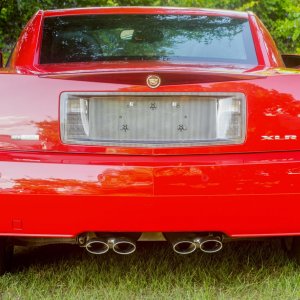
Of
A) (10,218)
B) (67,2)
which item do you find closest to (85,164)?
(10,218)

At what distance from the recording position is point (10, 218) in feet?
10.6

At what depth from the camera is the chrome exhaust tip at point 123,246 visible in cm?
340

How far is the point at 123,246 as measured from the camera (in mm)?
3584

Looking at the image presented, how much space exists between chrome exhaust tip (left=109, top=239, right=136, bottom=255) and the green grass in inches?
8.7

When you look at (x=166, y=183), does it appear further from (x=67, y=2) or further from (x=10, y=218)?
(x=67, y=2)

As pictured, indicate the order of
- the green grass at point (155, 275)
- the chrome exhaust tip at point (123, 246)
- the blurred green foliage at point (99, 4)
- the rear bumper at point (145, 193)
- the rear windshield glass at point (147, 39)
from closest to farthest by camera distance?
the rear bumper at point (145, 193) < the chrome exhaust tip at point (123, 246) < the green grass at point (155, 275) < the rear windshield glass at point (147, 39) < the blurred green foliage at point (99, 4)

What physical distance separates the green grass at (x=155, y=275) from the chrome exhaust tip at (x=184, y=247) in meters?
0.21

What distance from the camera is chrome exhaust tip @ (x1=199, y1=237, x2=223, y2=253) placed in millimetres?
3431

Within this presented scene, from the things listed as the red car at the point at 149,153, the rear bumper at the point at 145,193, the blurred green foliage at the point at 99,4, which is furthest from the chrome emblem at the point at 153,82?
the blurred green foliage at the point at 99,4

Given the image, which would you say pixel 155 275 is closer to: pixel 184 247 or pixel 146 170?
pixel 184 247

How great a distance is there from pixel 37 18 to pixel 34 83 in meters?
1.13

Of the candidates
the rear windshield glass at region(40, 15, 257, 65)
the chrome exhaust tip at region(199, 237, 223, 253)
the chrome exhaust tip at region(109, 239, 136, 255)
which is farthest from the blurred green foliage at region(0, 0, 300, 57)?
the chrome exhaust tip at region(109, 239, 136, 255)

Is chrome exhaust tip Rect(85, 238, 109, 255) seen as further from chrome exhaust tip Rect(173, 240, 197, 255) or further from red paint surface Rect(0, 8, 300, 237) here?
chrome exhaust tip Rect(173, 240, 197, 255)

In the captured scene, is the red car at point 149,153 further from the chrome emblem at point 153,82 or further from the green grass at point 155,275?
the green grass at point 155,275
